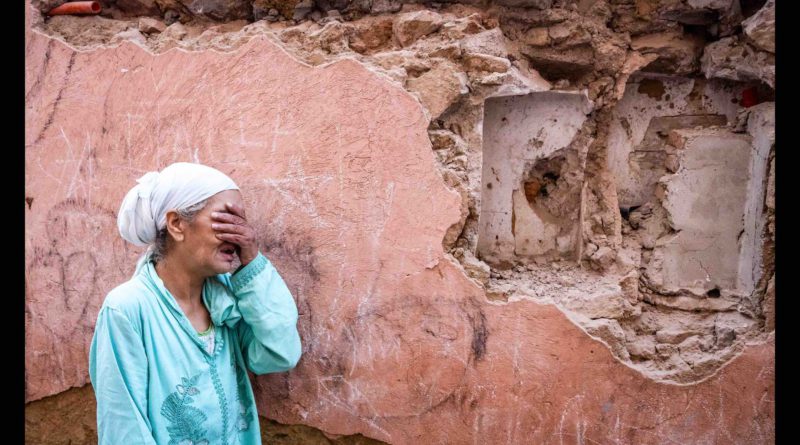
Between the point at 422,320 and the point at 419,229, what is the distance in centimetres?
36

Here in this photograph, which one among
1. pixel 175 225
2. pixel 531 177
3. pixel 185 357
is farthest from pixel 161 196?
pixel 531 177

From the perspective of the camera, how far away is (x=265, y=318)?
217cm

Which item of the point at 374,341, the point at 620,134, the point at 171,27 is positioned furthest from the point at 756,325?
the point at 171,27

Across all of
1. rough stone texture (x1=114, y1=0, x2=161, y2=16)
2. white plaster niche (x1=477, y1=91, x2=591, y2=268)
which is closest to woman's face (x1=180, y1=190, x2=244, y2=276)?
white plaster niche (x1=477, y1=91, x2=591, y2=268)

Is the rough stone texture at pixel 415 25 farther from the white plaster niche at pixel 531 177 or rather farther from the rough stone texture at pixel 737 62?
the rough stone texture at pixel 737 62

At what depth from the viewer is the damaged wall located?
2283mm

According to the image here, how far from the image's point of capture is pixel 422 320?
7.75ft

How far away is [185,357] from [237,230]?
0.46 meters

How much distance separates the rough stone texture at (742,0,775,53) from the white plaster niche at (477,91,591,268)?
0.61m

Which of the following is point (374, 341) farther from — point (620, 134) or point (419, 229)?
point (620, 134)

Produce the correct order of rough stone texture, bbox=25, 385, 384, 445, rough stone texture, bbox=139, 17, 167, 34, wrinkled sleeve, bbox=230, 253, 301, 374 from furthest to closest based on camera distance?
rough stone texture, bbox=25, 385, 384, 445, rough stone texture, bbox=139, 17, 167, 34, wrinkled sleeve, bbox=230, 253, 301, 374

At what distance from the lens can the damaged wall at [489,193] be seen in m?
2.28

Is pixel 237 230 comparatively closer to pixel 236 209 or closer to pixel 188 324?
pixel 236 209

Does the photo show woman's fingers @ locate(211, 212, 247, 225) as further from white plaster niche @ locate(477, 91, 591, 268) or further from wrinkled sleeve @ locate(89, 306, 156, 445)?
white plaster niche @ locate(477, 91, 591, 268)
